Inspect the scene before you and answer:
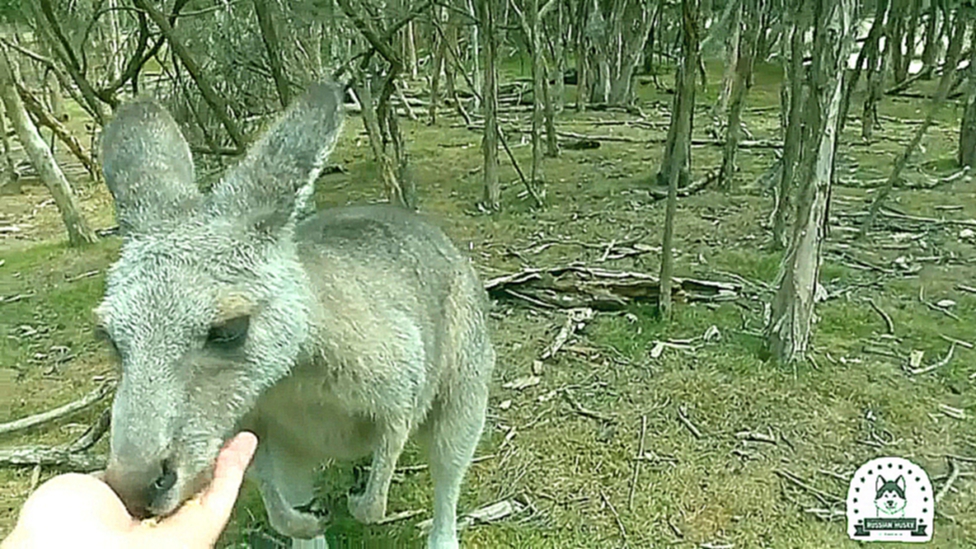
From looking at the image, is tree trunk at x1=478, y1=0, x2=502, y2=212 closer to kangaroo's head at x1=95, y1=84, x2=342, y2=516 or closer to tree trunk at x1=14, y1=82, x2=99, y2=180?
tree trunk at x1=14, y1=82, x2=99, y2=180

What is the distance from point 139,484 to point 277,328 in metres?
0.27

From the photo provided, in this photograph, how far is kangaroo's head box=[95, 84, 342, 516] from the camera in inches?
36.7

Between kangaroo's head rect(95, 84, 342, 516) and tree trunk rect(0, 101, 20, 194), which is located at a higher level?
kangaroo's head rect(95, 84, 342, 516)

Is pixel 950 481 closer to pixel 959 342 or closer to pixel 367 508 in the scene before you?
pixel 959 342

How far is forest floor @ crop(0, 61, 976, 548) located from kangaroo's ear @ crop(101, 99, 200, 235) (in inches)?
27.1

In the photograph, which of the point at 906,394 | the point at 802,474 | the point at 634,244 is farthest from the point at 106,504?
the point at 634,244

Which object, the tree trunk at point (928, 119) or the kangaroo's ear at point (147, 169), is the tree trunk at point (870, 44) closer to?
the tree trunk at point (928, 119)

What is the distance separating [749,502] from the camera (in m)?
1.98

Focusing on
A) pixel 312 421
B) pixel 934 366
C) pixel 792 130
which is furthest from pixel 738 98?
pixel 312 421

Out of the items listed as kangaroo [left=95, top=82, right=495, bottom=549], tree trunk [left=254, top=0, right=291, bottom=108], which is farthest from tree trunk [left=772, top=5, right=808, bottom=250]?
kangaroo [left=95, top=82, right=495, bottom=549]

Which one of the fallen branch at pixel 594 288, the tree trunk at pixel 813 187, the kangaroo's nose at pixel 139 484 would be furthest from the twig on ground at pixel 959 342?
the kangaroo's nose at pixel 139 484

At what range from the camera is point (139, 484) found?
34.5 inches

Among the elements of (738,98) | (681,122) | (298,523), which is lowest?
(298,523)

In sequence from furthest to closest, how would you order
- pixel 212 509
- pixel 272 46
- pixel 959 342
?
pixel 959 342 → pixel 272 46 → pixel 212 509
